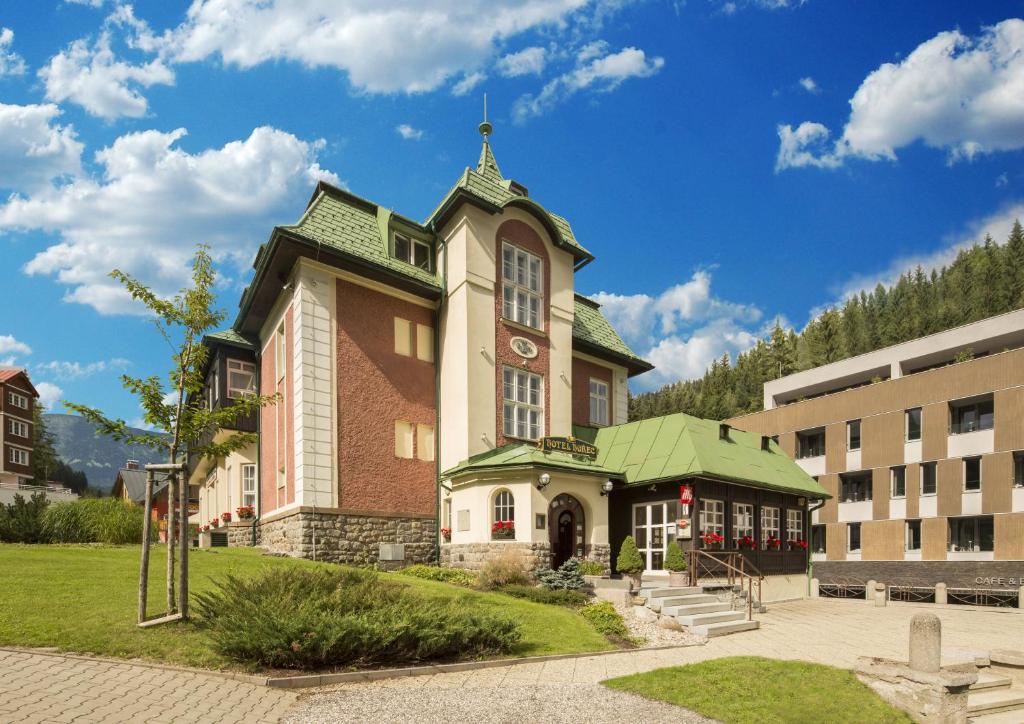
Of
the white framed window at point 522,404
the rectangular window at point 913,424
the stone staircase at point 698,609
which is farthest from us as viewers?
the rectangular window at point 913,424

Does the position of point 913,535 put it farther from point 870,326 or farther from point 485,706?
point 870,326

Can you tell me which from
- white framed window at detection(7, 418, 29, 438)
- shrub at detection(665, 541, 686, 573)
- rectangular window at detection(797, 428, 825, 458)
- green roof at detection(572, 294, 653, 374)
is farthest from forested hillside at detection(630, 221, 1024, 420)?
white framed window at detection(7, 418, 29, 438)

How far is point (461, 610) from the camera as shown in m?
11.3

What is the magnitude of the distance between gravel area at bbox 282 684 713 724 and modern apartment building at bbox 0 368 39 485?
63.0m

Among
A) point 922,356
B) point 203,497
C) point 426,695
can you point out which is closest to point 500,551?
point 426,695

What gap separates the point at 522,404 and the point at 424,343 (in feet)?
13.0

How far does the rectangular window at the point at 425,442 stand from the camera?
22.1 meters

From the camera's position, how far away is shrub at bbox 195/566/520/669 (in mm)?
8742

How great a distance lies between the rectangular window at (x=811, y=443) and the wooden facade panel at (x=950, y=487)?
7988 millimetres

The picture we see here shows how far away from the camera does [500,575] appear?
686 inches

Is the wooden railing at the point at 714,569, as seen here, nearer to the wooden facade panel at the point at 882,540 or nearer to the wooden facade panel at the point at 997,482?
the wooden facade panel at the point at 997,482

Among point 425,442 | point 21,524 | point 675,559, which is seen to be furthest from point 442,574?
point 21,524

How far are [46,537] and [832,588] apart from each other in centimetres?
3377

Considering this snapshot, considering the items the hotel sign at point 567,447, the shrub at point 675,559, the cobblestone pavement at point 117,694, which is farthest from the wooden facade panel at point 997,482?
the cobblestone pavement at point 117,694
